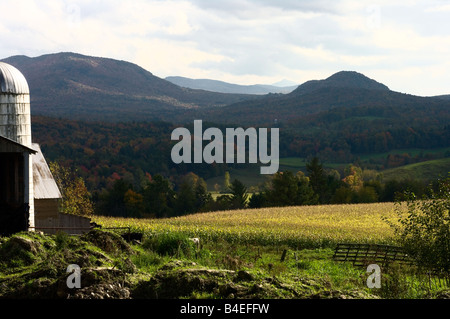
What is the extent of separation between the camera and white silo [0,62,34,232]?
25469 mm

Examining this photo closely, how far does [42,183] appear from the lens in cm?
3097

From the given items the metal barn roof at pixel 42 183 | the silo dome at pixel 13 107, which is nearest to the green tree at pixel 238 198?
the metal barn roof at pixel 42 183

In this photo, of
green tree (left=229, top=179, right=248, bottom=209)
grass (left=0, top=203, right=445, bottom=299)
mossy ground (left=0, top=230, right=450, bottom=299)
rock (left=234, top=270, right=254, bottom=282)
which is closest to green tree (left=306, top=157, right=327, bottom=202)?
green tree (left=229, top=179, right=248, bottom=209)

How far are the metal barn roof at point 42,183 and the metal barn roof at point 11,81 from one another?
186 inches

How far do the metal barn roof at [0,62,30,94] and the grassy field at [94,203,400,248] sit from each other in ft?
44.7

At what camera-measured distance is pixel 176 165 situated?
465 feet

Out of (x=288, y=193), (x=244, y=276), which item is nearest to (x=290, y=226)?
(x=244, y=276)

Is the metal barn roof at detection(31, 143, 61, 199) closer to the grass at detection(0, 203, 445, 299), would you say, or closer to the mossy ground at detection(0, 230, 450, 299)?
the grass at detection(0, 203, 445, 299)

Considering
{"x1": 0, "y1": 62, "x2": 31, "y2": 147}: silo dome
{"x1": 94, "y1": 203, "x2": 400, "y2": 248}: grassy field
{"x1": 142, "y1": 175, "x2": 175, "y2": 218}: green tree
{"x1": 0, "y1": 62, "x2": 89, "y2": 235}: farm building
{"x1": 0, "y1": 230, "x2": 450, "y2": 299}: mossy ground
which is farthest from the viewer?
{"x1": 142, "y1": 175, "x2": 175, "y2": 218}: green tree

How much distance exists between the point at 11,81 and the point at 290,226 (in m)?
23.4

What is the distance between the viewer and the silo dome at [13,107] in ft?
84.8

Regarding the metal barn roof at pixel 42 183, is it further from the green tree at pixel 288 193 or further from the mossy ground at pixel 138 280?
the green tree at pixel 288 193

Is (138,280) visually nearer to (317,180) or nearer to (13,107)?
(13,107)
